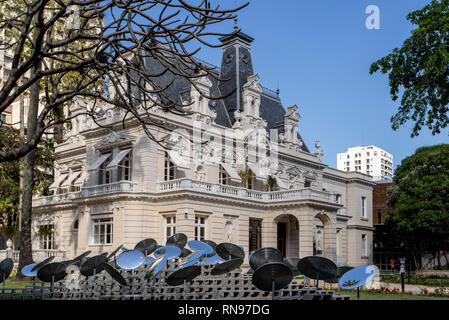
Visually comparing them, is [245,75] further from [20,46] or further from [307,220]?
[20,46]

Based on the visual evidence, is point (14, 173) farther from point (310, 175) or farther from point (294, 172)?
point (310, 175)

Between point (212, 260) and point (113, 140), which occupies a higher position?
point (113, 140)

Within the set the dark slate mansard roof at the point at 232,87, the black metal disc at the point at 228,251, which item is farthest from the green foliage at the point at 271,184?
the black metal disc at the point at 228,251

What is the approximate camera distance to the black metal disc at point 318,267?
1121 cm

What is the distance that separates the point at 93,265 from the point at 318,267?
21.8ft

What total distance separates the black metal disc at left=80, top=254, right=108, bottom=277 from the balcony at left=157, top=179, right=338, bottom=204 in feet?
47.5

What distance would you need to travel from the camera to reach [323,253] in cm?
3512

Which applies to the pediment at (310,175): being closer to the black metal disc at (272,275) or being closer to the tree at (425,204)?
the tree at (425,204)

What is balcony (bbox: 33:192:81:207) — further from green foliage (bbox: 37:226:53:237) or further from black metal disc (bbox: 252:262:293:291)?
black metal disc (bbox: 252:262:293:291)

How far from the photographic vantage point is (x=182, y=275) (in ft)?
38.6

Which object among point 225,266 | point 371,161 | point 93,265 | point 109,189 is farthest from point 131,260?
point 371,161

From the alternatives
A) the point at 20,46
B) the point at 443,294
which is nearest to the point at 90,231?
the point at 443,294

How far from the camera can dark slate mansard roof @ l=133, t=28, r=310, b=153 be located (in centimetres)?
3512

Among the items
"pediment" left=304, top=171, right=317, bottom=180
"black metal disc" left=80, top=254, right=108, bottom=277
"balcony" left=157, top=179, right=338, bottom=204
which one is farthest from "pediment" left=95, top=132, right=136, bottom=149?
"black metal disc" left=80, top=254, right=108, bottom=277
